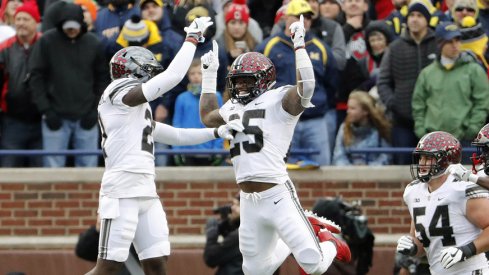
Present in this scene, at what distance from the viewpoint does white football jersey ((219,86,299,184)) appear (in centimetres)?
1241

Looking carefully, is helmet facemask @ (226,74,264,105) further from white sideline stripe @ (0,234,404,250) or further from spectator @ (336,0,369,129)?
spectator @ (336,0,369,129)

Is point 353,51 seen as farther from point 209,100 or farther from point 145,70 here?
point 145,70

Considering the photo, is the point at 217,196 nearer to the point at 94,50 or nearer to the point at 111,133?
the point at 94,50

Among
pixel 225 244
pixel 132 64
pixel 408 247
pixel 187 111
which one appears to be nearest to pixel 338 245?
pixel 408 247

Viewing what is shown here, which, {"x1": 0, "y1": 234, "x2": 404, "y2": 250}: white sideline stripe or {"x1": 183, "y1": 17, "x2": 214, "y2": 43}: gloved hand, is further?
{"x1": 0, "y1": 234, "x2": 404, "y2": 250}: white sideline stripe

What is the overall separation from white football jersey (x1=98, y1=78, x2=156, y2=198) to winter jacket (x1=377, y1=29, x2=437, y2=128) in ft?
12.7

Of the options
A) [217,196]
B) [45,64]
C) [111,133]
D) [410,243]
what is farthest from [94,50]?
[410,243]

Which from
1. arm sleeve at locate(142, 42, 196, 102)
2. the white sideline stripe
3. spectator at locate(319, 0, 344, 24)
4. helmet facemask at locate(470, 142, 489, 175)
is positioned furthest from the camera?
spectator at locate(319, 0, 344, 24)

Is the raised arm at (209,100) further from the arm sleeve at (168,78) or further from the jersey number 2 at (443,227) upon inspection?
the jersey number 2 at (443,227)

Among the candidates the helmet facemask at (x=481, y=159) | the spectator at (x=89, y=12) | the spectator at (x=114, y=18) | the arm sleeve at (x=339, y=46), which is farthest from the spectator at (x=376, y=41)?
the helmet facemask at (x=481, y=159)

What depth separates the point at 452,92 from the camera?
15.3 m

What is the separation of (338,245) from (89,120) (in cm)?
388

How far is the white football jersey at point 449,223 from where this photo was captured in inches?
483

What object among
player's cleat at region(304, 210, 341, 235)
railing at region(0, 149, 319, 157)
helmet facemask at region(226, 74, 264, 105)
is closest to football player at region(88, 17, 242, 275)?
helmet facemask at region(226, 74, 264, 105)
